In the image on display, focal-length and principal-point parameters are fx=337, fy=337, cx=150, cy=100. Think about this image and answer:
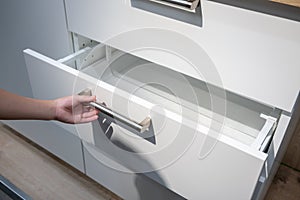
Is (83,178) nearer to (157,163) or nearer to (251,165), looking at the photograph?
(157,163)

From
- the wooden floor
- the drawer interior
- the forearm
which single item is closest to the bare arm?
the forearm

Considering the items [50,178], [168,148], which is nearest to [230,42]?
[168,148]

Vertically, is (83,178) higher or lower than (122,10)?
lower

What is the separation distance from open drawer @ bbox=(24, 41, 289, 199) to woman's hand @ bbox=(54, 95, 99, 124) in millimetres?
27

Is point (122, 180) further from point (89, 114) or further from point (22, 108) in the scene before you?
point (22, 108)

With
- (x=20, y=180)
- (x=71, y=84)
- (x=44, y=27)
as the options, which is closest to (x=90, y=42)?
(x=44, y=27)

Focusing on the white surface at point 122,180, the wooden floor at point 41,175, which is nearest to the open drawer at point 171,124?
the white surface at point 122,180

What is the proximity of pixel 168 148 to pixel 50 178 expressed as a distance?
0.64 metres

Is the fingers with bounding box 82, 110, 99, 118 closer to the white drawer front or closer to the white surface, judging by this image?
the white drawer front

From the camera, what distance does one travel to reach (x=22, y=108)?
0.66 m

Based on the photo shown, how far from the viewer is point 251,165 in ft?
1.82

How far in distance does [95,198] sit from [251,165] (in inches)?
26.3

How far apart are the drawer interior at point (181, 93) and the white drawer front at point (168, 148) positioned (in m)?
0.14

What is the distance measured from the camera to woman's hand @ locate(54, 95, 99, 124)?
725mm
